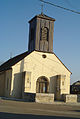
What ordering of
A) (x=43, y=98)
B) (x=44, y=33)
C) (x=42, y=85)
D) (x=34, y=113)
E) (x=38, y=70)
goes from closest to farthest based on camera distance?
1. (x=34, y=113)
2. (x=43, y=98)
3. (x=38, y=70)
4. (x=42, y=85)
5. (x=44, y=33)

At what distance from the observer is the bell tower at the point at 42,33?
82.6 feet

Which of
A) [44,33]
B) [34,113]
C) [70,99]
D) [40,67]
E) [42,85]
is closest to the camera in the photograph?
[34,113]

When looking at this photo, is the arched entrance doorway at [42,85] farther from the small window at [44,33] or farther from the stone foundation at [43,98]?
the small window at [44,33]

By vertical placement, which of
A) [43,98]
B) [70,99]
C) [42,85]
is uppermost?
[42,85]

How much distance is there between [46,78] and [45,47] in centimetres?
390

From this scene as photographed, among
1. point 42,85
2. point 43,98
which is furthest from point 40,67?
point 43,98

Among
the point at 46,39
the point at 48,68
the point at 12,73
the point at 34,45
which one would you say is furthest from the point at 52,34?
the point at 12,73

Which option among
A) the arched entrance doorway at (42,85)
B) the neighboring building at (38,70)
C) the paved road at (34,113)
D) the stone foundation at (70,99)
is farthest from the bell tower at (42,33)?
the paved road at (34,113)

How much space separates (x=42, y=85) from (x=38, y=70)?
193cm

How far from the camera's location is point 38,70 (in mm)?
24312

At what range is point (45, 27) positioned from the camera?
84.9 feet

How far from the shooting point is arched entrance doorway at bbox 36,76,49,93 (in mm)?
24391

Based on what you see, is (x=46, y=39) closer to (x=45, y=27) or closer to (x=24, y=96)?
(x=45, y=27)

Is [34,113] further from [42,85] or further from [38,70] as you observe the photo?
[42,85]
